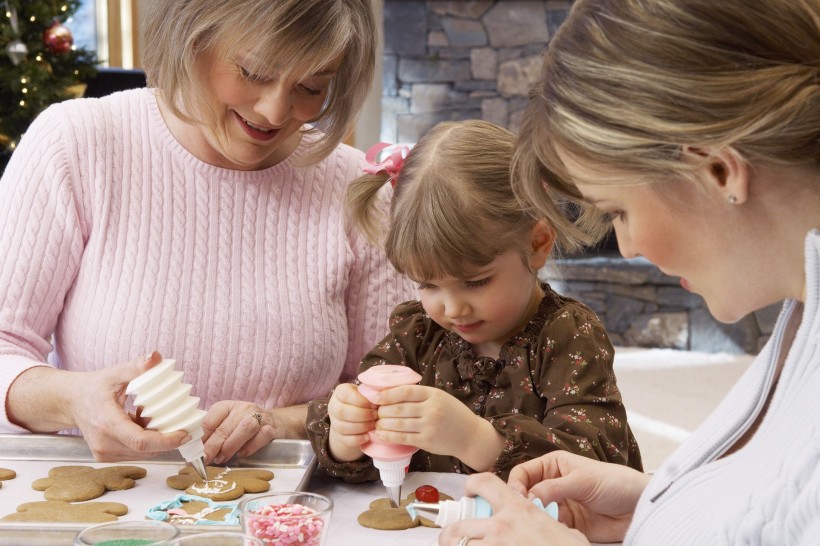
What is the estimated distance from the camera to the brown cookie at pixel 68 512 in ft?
3.38

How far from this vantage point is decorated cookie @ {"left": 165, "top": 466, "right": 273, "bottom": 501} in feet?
3.76

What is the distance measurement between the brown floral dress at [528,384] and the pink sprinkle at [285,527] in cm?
32

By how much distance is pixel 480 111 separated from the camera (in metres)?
6.75

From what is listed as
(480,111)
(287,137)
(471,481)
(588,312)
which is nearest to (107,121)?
(287,137)

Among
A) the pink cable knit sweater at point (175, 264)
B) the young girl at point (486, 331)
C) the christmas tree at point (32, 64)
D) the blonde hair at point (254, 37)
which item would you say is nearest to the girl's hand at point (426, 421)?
the young girl at point (486, 331)

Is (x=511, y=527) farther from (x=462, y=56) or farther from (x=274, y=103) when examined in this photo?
(x=462, y=56)

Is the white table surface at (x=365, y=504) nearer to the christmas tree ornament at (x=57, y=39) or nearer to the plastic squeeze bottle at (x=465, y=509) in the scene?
the plastic squeeze bottle at (x=465, y=509)

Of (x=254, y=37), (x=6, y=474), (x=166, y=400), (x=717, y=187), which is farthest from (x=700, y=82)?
(x=6, y=474)

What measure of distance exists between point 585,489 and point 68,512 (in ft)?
1.96

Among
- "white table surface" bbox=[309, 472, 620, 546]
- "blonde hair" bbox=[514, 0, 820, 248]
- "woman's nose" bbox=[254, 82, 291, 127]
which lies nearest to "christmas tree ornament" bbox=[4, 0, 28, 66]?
"woman's nose" bbox=[254, 82, 291, 127]

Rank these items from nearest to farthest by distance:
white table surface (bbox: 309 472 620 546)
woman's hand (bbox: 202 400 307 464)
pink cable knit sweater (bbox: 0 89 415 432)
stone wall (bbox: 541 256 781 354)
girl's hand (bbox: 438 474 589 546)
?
girl's hand (bbox: 438 474 589 546), white table surface (bbox: 309 472 620 546), woman's hand (bbox: 202 400 307 464), pink cable knit sweater (bbox: 0 89 415 432), stone wall (bbox: 541 256 781 354)

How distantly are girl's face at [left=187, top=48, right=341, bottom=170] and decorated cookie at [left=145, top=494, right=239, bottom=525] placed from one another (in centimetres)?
61

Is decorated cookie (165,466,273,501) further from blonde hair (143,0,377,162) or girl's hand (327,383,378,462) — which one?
blonde hair (143,0,377,162)

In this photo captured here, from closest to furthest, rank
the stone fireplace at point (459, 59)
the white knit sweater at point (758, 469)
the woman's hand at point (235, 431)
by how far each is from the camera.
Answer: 1. the white knit sweater at point (758, 469)
2. the woman's hand at point (235, 431)
3. the stone fireplace at point (459, 59)
